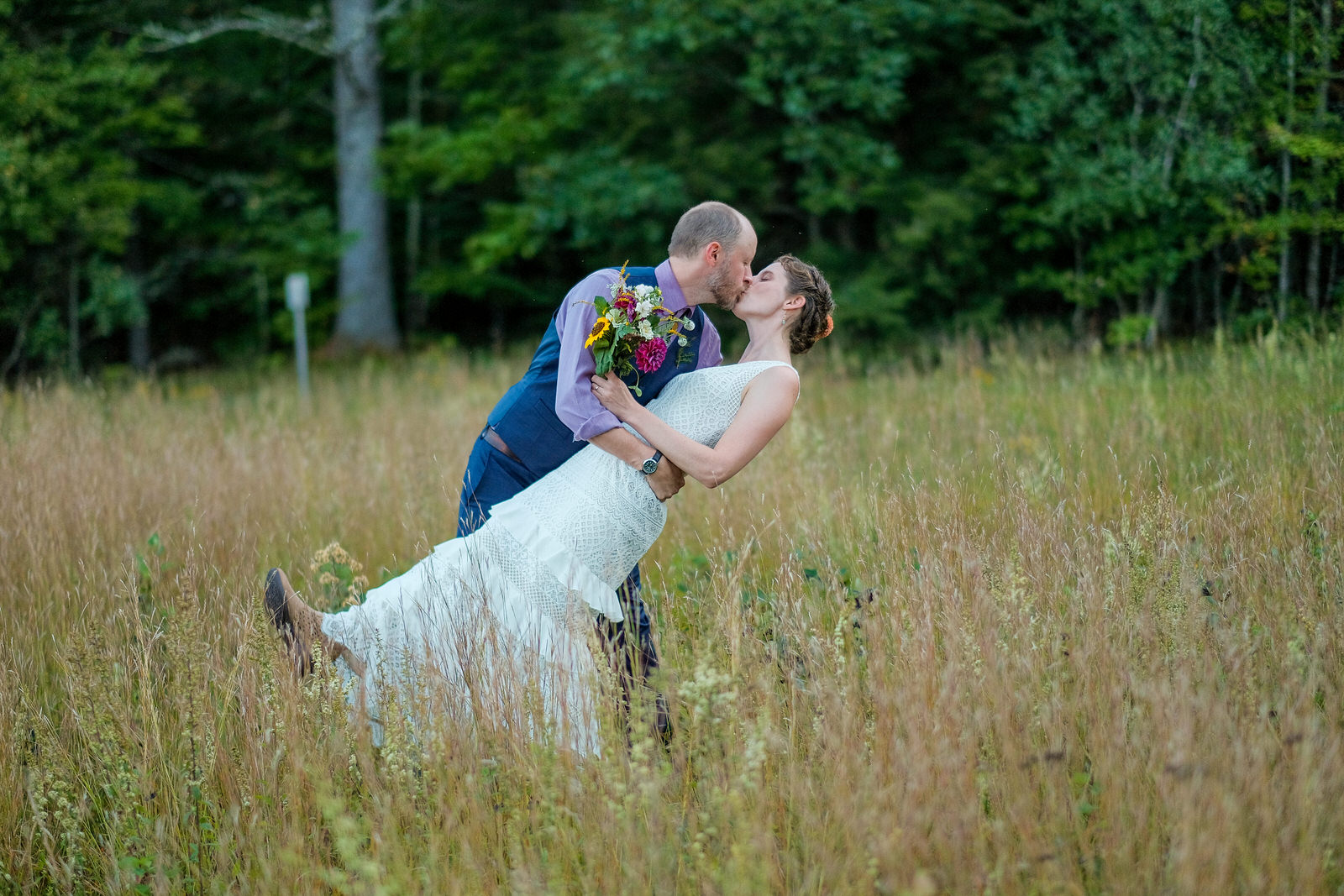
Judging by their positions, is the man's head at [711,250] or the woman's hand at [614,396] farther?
the man's head at [711,250]

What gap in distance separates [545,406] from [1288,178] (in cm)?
976

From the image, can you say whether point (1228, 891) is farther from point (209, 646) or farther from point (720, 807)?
point (209, 646)

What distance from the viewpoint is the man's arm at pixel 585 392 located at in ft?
10.0

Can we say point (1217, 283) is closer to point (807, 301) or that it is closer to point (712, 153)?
point (712, 153)

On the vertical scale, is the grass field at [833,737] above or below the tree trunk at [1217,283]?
below

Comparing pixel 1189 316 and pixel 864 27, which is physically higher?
pixel 864 27

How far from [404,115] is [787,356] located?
55.0ft

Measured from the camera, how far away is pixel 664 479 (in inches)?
126

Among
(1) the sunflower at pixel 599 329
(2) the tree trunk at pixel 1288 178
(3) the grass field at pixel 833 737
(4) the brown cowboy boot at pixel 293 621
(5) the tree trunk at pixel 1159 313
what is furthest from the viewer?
(5) the tree trunk at pixel 1159 313

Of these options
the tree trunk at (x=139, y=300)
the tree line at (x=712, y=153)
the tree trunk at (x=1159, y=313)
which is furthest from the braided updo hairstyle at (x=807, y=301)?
the tree trunk at (x=139, y=300)

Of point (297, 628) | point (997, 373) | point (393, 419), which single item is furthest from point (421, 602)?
point (997, 373)

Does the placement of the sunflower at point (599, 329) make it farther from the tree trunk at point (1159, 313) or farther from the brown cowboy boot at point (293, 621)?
the tree trunk at point (1159, 313)

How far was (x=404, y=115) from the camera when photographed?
59.6 ft

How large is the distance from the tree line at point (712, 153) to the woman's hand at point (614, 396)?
8.47 m
